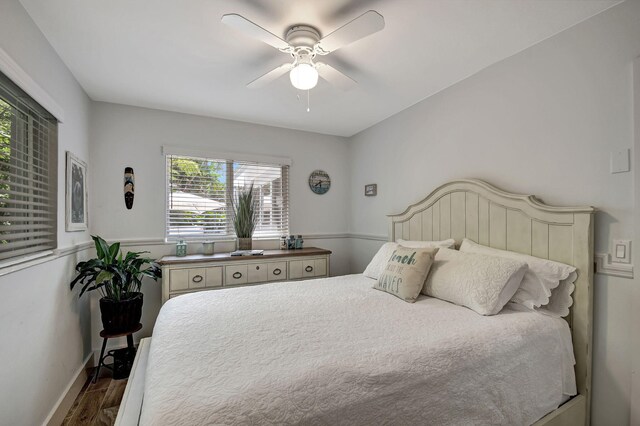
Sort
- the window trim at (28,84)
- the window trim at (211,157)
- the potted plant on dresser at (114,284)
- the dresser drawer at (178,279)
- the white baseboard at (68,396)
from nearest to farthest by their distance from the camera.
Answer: the window trim at (28,84), the white baseboard at (68,396), the potted plant on dresser at (114,284), the dresser drawer at (178,279), the window trim at (211,157)

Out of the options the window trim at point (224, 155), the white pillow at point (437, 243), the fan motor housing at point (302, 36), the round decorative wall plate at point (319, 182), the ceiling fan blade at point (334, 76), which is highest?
the fan motor housing at point (302, 36)

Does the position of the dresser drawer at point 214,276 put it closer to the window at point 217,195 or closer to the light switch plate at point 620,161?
the window at point 217,195

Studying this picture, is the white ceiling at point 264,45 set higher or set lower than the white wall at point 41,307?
higher

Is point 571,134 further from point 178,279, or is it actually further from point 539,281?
point 178,279

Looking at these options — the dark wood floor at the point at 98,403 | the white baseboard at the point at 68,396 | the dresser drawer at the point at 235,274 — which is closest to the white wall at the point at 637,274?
the dresser drawer at the point at 235,274

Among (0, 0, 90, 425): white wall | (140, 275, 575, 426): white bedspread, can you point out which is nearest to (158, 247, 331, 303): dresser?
(0, 0, 90, 425): white wall

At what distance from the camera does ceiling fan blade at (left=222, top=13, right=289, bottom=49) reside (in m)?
1.38

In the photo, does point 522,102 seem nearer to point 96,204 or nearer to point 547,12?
point 547,12

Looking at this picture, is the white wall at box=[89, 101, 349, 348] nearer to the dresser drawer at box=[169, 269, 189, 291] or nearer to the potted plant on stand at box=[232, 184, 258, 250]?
the potted plant on stand at box=[232, 184, 258, 250]

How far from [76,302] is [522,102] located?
369 centimetres

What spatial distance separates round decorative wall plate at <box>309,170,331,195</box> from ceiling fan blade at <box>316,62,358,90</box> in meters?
1.75

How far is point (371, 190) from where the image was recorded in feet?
11.6

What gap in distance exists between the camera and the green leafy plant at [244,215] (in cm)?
320

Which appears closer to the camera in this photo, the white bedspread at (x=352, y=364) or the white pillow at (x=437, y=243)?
the white bedspread at (x=352, y=364)
